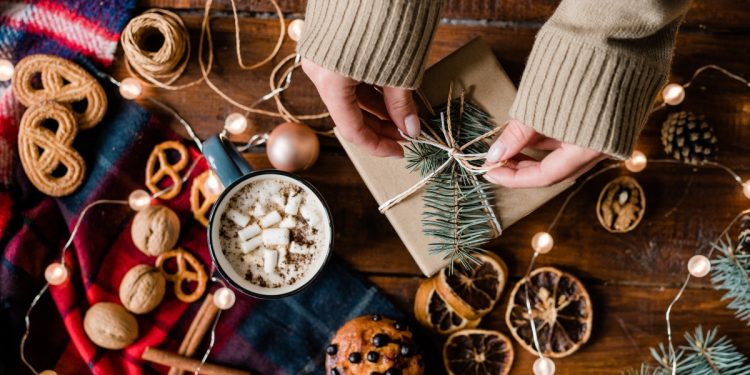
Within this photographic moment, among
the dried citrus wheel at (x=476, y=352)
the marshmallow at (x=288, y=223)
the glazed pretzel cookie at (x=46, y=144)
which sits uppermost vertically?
the glazed pretzel cookie at (x=46, y=144)

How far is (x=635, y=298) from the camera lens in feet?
4.08

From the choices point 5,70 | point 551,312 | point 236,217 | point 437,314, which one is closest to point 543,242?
point 551,312

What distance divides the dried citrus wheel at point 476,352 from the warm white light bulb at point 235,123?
1.85 ft

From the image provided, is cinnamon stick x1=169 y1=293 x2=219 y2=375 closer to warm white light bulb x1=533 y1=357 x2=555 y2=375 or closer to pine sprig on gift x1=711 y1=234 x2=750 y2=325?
warm white light bulb x1=533 y1=357 x2=555 y2=375

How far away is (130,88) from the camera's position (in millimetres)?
1191

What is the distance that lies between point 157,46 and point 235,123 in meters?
0.25

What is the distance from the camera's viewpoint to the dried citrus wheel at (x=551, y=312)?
3.95ft

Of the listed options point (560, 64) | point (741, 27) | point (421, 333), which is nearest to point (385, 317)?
point (421, 333)

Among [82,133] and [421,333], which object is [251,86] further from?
[421,333]

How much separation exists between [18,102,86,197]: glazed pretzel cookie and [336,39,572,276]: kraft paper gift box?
1.77 ft

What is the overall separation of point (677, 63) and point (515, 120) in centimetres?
54

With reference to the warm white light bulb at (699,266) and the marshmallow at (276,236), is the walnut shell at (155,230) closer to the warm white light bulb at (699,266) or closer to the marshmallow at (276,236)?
the marshmallow at (276,236)

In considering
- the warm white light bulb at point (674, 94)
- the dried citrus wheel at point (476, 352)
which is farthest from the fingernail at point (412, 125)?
the warm white light bulb at point (674, 94)

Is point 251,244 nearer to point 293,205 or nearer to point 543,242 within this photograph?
point 293,205
